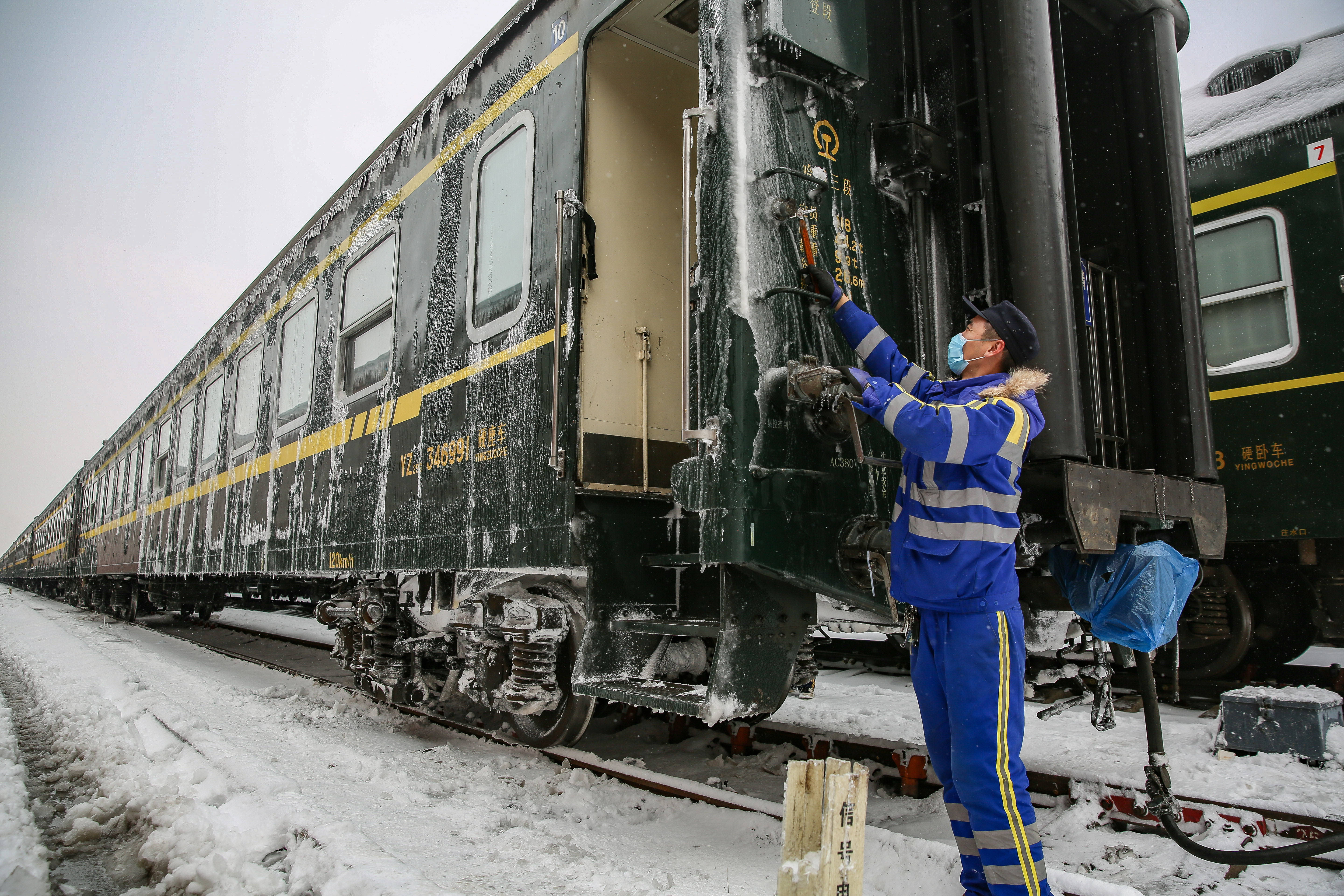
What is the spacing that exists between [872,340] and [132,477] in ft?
48.1

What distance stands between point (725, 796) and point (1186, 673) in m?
4.08

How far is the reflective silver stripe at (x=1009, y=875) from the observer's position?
2092 millimetres

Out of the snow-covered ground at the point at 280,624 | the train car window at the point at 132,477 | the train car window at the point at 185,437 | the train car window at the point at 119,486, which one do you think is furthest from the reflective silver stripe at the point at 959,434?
the train car window at the point at 119,486

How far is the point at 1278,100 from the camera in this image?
5.30 metres

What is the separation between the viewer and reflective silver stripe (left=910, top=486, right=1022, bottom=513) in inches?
91.2

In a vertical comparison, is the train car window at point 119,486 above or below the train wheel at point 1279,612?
above

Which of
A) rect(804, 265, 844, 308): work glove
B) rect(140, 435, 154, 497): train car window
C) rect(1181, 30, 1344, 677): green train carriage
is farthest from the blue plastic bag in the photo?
rect(140, 435, 154, 497): train car window

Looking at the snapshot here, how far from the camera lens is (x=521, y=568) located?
360cm

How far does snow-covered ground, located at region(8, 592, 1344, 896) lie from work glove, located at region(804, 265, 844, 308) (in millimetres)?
1721

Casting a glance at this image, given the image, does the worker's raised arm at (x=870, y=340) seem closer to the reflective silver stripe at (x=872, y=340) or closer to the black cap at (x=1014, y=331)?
the reflective silver stripe at (x=872, y=340)

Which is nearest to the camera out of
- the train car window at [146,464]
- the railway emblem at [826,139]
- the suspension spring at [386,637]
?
the railway emblem at [826,139]

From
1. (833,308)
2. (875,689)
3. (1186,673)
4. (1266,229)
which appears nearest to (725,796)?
(833,308)

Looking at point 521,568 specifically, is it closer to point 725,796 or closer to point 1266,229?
point 725,796

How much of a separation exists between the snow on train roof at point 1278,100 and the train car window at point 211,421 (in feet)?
29.0
